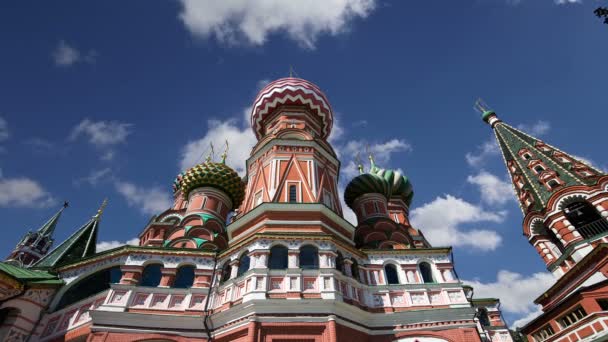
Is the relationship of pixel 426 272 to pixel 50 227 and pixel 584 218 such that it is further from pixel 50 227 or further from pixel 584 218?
pixel 50 227

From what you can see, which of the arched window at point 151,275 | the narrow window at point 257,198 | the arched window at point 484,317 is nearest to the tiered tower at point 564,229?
the arched window at point 484,317

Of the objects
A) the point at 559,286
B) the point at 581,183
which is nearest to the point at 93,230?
the point at 559,286

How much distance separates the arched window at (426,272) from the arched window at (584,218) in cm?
1131

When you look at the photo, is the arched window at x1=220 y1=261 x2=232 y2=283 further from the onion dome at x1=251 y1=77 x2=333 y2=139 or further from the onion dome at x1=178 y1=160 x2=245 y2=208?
the onion dome at x1=251 y1=77 x2=333 y2=139

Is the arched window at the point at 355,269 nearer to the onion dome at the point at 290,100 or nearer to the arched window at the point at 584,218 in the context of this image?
the onion dome at the point at 290,100

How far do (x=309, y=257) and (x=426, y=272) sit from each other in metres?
4.74

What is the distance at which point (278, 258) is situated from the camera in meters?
12.5

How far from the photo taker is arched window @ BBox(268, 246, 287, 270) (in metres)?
12.3

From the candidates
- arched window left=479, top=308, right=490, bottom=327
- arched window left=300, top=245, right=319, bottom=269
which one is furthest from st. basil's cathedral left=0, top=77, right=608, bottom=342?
arched window left=479, top=308, right=490, bottom=327

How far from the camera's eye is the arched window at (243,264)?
12.6 meters

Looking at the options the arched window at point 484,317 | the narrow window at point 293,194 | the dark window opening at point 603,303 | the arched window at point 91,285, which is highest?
the narrow window at point 293,194

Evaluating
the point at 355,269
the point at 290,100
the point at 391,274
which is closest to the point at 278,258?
the point at 355,269

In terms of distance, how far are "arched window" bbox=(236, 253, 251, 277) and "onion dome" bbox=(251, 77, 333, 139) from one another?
35.2 ft

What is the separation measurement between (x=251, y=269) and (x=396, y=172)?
58.8 feet
